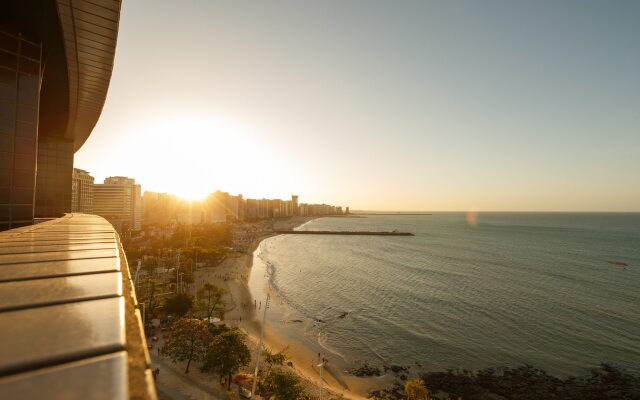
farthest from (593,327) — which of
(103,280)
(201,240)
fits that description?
(201,240)

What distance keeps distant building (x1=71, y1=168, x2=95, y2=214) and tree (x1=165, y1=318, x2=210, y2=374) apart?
62.7 metres

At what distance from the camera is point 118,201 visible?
10088 cm

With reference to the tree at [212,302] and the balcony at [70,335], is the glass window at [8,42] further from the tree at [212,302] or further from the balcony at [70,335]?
the tree at [212,302]

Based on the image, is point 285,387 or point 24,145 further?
point 285,387

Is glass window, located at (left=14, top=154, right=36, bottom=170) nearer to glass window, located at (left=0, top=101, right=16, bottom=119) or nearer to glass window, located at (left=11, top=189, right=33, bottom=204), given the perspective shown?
glass window, located at (left=11, top=189, right=33, bottom=204)

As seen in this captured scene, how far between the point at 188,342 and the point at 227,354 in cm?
371

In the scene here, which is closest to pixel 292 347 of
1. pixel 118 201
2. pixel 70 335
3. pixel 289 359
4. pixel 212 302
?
pixel 289 359

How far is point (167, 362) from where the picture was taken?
67.5ft

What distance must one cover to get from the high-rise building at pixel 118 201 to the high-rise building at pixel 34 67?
101 meters

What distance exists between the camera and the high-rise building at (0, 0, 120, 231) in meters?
5.85

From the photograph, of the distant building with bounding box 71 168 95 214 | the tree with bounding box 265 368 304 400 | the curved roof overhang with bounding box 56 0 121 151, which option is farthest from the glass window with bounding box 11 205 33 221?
the distant building with bounding box 71 168 95 214

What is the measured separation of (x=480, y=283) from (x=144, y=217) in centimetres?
14599

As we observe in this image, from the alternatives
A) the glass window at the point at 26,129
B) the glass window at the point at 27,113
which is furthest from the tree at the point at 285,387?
the glass window at the point at 27,113

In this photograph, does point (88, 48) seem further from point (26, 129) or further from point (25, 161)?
point (25, 161)
